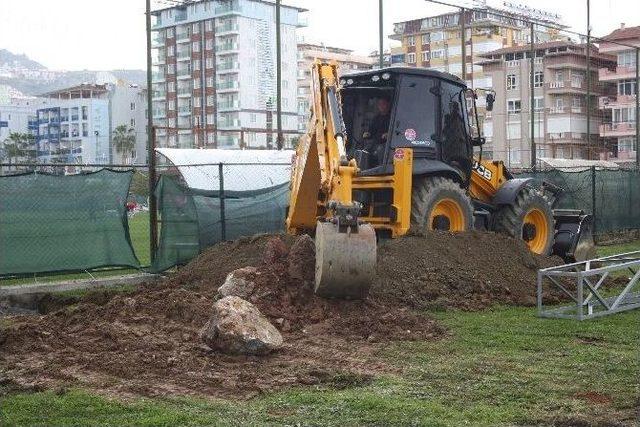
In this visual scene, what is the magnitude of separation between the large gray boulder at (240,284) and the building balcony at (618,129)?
56364mm

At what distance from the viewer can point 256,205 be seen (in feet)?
58.8

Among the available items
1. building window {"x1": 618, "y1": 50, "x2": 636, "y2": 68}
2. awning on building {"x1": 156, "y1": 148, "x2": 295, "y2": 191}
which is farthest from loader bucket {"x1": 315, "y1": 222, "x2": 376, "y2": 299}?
building window {"x1": 618, "y1": 50, "x2": 636, "y2": 68}

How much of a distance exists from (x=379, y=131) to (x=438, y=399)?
26.2 ft

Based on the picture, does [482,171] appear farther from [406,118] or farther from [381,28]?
[381,28]

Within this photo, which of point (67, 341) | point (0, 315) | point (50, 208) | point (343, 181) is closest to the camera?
point (67, 341)

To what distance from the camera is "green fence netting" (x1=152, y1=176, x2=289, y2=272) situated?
16.9 m

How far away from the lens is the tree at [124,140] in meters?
89.2

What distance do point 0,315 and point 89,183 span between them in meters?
3.77

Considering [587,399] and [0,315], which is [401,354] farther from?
[0,315]

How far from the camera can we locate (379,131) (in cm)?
1488

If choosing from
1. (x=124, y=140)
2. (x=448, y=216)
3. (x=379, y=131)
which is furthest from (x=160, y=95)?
(x=448, y=216)

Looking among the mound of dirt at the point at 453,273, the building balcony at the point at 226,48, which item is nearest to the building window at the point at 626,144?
the building balcony at the point at 226,48

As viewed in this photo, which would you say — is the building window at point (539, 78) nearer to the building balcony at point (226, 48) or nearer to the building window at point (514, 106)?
the building window at point (514, 106)

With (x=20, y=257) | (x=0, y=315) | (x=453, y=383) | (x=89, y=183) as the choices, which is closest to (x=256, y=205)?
(x=89, y=183)
